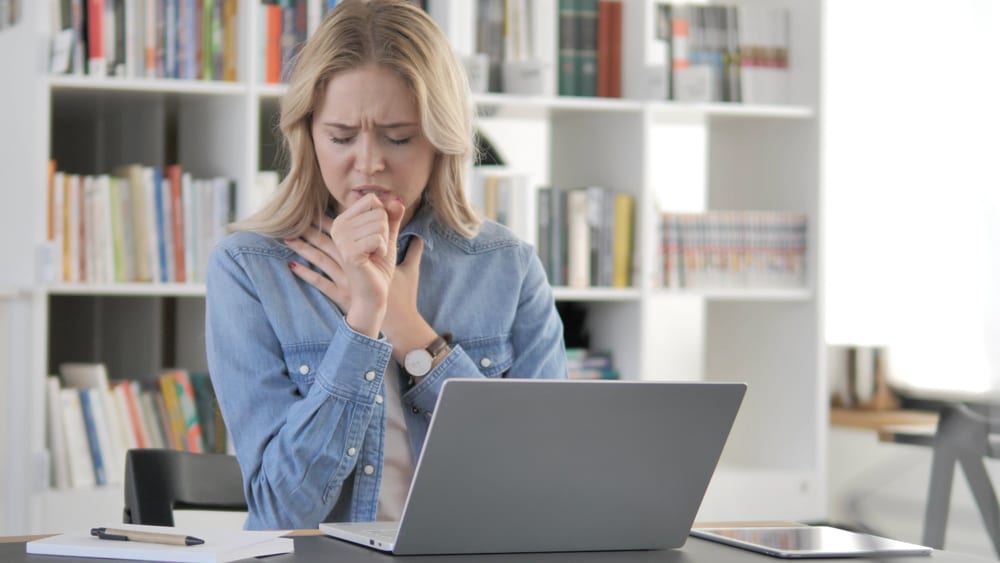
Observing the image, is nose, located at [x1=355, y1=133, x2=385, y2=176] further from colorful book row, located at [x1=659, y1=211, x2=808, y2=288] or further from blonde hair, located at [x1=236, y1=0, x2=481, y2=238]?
colorful book row, located at [x1=659, y1=211, x2=808, y2=288]

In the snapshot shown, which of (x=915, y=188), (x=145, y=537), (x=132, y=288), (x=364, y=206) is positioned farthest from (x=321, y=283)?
(x=915, y=188)

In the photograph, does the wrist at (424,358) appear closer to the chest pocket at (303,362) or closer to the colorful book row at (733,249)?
the chest pocket at (303,362)

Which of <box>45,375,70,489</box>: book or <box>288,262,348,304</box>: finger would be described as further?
<box>45,375,70,489</box>: book

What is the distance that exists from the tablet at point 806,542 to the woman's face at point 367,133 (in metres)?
0.59

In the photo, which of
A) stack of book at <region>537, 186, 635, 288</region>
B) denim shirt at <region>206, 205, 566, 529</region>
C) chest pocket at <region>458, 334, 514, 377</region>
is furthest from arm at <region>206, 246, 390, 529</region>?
stack of book at <region>537, 186, 635, 288</region>

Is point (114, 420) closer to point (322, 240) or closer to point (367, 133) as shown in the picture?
point (322, 240)

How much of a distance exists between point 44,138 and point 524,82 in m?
1.12

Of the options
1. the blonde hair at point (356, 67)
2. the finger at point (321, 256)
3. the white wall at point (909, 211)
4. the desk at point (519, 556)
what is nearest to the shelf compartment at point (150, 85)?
the blonde hair at point (356, 67)

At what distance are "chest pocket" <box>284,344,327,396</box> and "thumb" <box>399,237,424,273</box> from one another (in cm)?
17

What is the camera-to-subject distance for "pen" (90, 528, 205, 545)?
1.17 meters

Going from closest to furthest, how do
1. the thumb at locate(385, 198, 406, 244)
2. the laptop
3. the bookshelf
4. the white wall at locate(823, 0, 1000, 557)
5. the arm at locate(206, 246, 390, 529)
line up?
the laptop → the arm at locate(206, 246, 390, 529) → the thumb at locate(385, 198, 406, 244) → the bookshelf → the white wall at locate(823, 0, 1000, 557)

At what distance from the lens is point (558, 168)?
3623mm

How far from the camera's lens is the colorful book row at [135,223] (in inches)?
113

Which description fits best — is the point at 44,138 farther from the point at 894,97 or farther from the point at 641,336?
the point at 894,97
